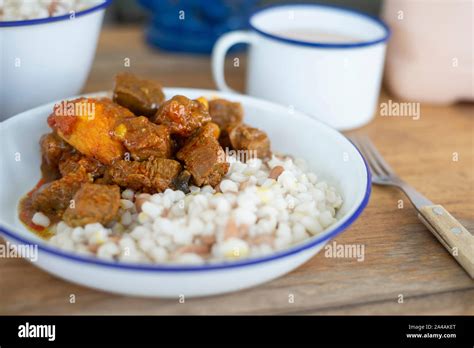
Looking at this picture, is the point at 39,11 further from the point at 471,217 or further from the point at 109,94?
the point at 471,217

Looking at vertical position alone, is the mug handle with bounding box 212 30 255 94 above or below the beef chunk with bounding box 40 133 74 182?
above

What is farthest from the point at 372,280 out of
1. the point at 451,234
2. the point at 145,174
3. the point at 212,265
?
the point at 145,174

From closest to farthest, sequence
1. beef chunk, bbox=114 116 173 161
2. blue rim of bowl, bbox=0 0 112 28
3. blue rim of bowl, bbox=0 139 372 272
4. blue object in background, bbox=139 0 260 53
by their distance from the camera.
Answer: blue rim of bowl, bbox=0 139 372 272, beef chunk, bbox=114 116 173 161, blue rim of bowl, bbox=0 0 112 28, blue object in background, bbox=139 0 260 53

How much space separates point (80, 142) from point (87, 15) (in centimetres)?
40

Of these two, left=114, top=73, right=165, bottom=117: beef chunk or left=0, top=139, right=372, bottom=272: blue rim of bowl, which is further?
left=114, top=73, right=165, bottom=117: beef chunk

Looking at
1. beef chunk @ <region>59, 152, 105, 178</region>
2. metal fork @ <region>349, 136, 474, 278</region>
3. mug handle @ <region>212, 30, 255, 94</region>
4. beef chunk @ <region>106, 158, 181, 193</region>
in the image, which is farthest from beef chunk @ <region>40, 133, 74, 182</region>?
metal fork @ <region>349, 136, 474, 278</region>

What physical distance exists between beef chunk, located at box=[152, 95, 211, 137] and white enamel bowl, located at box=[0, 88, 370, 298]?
0.70ft

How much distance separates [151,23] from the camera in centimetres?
236

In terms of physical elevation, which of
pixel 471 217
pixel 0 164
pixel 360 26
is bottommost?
pixel 471 217

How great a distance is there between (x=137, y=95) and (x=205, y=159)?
264 mm

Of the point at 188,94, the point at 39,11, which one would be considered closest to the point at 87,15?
the point at 39,11

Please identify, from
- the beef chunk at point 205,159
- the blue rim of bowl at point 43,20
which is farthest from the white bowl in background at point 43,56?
the beef chunk at point 205,159

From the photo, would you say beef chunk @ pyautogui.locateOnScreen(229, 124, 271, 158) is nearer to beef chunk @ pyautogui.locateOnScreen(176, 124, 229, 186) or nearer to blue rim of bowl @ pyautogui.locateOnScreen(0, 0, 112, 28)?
beef chunk @ pyautogui.locateOnScreen(176, 124, 229, 186)

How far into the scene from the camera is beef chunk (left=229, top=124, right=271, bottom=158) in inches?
56.8
